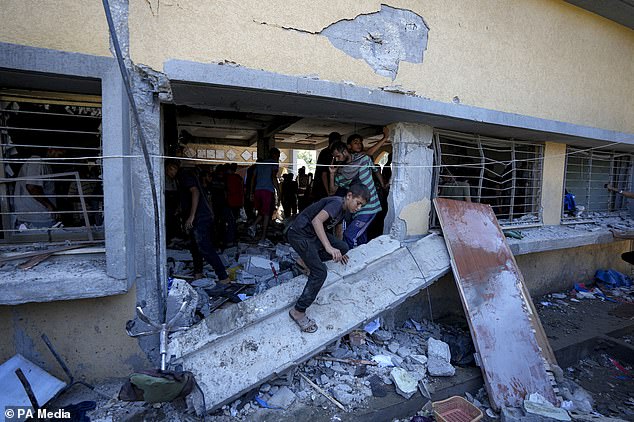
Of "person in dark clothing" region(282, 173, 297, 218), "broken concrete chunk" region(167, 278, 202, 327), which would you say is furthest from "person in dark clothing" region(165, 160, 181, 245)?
"person in dark clothing" region(282, 173, 297, 218)

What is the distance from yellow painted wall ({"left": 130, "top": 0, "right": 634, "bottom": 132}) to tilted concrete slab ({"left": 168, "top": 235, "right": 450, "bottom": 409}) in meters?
2.01

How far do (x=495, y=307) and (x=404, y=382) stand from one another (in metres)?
1.51

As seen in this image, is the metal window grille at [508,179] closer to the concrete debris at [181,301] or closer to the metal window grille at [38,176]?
the concrete debris at [181,301]

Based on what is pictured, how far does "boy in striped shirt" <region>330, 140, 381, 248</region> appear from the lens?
4211 millimetres

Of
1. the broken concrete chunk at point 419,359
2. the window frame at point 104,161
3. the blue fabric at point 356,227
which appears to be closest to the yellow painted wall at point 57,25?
the window frame at point 104,161

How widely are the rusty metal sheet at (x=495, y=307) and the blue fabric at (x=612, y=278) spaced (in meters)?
4.86

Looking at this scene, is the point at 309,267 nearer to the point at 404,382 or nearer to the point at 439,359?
the point at 404,382

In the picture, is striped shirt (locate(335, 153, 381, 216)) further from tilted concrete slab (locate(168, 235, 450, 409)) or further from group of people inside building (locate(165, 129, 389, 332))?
tilted concrete slab (locate(168, 235, 450, 409))

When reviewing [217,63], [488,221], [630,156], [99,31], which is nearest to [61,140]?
[99,31]

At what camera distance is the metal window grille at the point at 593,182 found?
653 cm

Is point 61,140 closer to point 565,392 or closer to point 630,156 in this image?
point 565,392

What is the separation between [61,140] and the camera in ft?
14.9

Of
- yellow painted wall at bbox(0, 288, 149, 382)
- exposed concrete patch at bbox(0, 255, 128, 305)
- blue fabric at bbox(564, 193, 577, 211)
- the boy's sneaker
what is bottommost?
yellow painted wall at bbox(0, 288, 149, 382)

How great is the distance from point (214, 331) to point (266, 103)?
2.39 m
